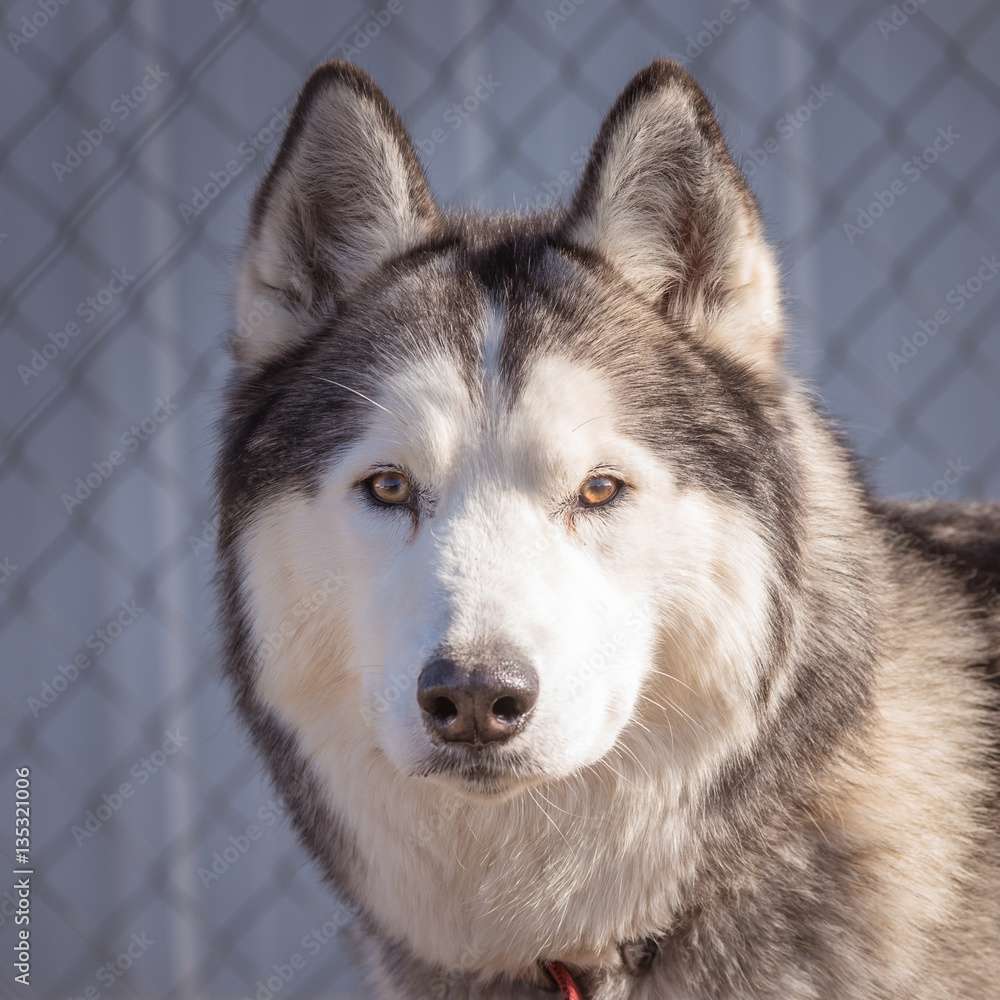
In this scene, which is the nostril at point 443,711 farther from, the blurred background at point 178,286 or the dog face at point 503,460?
the blurred background at point 178,286

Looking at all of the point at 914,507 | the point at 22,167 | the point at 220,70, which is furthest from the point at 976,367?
the point at 22,167

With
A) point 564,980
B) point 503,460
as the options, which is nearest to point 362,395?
point 503,460

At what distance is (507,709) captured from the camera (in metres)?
1.31

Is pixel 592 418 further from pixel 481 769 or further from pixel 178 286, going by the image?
pixel 178 286

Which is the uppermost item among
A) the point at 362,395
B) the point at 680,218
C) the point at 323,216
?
the point at 680,218

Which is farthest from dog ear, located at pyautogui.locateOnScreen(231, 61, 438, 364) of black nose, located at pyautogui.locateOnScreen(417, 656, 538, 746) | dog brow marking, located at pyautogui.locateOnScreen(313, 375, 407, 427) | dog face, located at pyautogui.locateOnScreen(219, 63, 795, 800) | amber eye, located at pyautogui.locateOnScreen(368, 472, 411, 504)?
black nose, located at pyautogui.locateOnScreen(417, 656, 538, 746)

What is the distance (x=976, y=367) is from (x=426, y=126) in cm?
241

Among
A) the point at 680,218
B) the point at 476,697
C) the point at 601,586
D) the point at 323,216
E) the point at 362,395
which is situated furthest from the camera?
the point at 323,216

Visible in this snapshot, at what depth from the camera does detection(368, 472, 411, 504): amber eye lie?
1.58 meters

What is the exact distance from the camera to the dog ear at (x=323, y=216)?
176cm

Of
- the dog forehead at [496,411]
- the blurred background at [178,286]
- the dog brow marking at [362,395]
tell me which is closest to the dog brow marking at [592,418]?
the dog forehead at [496,411]

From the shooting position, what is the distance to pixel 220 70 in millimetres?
3482

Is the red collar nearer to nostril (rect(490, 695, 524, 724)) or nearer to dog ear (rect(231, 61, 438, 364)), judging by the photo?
nostril (rect(490, 695, 524, 724))

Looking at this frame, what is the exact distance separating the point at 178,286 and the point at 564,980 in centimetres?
282
